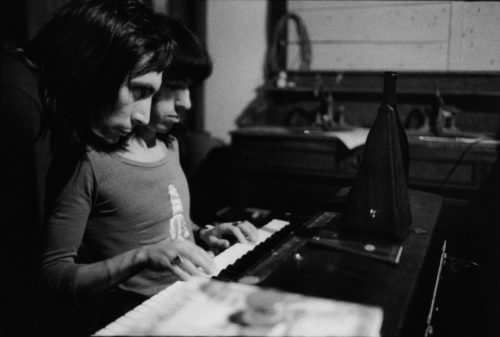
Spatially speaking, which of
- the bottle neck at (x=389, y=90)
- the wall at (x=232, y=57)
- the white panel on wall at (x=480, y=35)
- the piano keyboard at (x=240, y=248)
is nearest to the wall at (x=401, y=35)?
the white panel on wall at (x=480, y=35)

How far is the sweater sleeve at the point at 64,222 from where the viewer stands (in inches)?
45.7

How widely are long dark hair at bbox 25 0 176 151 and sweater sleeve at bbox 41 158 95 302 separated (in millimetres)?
86

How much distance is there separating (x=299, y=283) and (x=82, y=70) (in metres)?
0.89

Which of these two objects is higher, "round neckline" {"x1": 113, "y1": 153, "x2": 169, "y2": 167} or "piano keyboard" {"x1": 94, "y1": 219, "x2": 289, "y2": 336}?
"round neckline" {"x1": 113, "y1": 153, "x2": 169, "y2": 167}

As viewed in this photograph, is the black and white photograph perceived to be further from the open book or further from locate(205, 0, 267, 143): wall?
locate(205, 0, 267, 143): wall

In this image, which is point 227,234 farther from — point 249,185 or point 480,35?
point 480,35

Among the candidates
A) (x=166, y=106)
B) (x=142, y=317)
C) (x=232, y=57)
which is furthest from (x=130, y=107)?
(x=232, y=57)

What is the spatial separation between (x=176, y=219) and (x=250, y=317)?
34.9 inches

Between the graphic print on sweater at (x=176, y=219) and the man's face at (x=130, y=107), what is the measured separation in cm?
32

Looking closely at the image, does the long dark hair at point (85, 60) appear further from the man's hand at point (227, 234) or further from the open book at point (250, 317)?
the open book at point (250, 317)

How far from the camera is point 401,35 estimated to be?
3.70m

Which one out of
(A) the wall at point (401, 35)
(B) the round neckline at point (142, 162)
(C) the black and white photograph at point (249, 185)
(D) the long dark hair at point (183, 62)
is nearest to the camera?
(C) the black and white photograph at point (249, 185)

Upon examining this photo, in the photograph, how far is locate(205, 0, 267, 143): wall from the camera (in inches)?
165

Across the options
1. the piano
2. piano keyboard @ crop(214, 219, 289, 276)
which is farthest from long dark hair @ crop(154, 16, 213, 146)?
the piano
